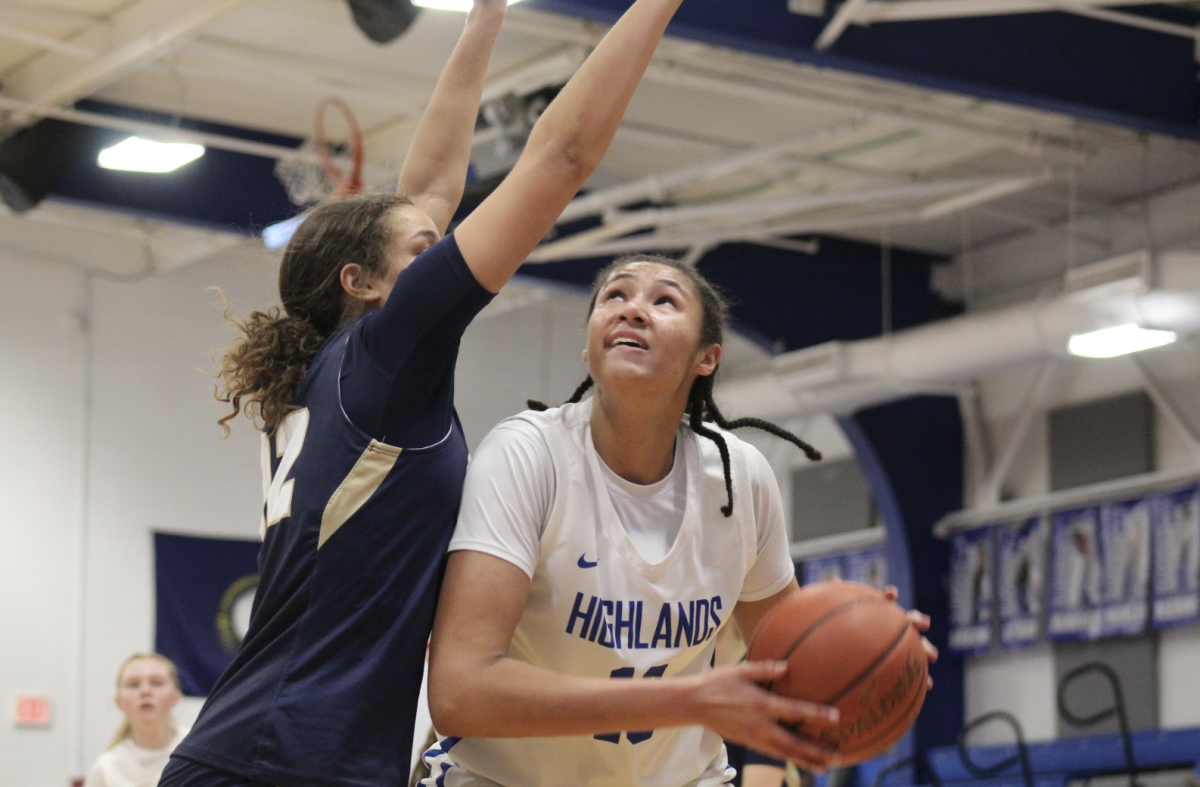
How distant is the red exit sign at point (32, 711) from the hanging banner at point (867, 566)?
6123 millimetres

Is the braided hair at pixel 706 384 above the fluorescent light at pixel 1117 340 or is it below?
below

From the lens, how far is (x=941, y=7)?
7.67 m

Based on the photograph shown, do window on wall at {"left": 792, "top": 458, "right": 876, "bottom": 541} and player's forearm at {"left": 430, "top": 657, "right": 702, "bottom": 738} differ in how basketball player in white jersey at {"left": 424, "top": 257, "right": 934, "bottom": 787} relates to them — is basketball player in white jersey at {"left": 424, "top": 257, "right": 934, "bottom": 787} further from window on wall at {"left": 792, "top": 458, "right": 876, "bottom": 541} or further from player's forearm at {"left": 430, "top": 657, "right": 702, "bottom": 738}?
window on wall at {"left": 792, "top": 458, "right": 876, "bottom": 541}

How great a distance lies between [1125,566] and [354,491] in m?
9.09

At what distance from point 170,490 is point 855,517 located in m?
5.48

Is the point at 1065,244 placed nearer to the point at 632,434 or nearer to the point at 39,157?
the point at 39,157

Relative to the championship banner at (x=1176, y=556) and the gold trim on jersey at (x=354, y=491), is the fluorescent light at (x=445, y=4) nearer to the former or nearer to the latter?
the gold trim on jersey at (x=354, y=491)

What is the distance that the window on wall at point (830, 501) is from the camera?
529 inches

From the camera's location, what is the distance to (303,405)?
2.87 meters

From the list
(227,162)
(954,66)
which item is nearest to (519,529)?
(954,66)

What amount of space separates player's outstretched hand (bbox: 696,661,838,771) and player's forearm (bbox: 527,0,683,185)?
88 cm

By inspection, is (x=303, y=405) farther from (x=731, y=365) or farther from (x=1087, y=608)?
(x=731, y=365)

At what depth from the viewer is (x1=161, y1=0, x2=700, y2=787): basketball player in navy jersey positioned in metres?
2.65

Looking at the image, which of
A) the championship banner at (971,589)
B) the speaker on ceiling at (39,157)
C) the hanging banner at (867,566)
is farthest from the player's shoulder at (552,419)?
the hanging banner at (867,566)
